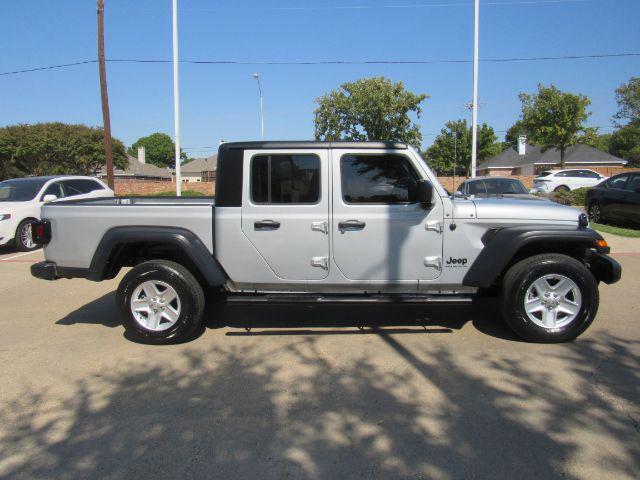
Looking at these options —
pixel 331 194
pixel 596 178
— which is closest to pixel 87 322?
pixel 331 194

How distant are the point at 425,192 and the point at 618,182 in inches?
434

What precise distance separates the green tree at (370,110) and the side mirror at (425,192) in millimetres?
26416

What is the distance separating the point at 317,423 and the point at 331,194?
6.97ft

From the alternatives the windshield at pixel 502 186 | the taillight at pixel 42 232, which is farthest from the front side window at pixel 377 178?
the windshield at pixel 502 186

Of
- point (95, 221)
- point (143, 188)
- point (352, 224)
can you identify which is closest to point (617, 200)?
point (352, 224)

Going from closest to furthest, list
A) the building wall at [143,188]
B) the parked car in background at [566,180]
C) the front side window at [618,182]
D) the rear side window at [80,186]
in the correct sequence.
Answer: the rear side window at [80,186]
the front side window at [618,182]
the parked car in background at [566,180]
the building wall at [143,188]

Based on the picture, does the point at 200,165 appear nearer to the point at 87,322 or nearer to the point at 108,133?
the point at 108,133

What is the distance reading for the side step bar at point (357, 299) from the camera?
4.64m

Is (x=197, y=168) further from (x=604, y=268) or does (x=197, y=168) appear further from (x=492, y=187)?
(x=604, y=268)

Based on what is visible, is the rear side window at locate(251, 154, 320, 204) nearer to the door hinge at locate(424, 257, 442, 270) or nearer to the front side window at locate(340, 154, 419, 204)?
the front side window at locate(340, 154, 419, 204)

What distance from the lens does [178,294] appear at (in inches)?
187

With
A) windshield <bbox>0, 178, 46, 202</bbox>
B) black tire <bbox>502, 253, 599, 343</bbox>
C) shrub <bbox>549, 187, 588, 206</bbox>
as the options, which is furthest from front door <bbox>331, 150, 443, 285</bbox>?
shrub <bbox>549, 187, 588, 206</bbox>

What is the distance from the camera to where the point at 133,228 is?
4.74 metres

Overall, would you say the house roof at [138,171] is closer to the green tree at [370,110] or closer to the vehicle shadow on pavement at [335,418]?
the green tree at [370,110]
